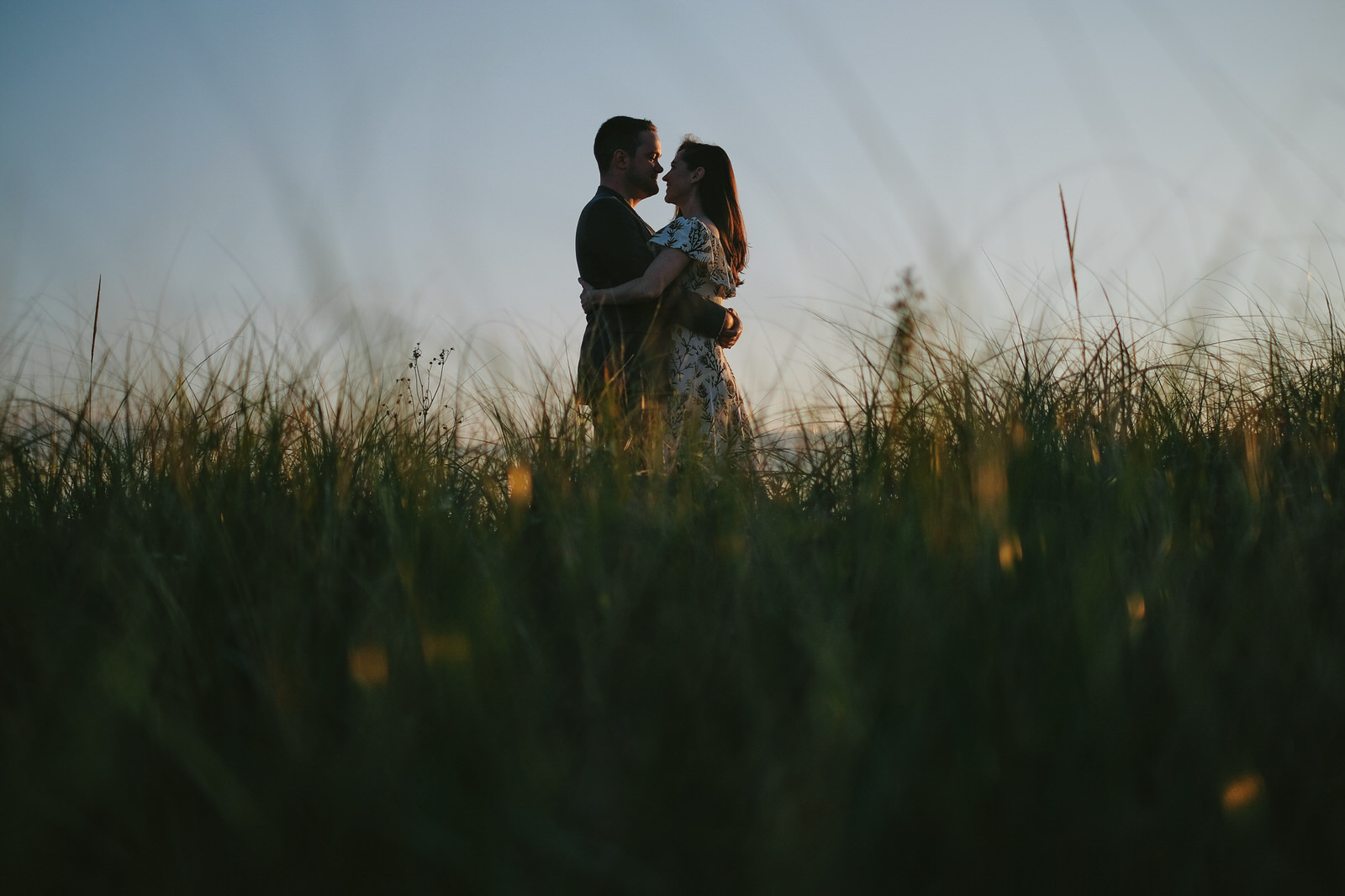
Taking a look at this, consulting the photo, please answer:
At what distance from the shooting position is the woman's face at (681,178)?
3445 millimetres

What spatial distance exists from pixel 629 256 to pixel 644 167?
0.55 metres

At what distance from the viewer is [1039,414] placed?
6.15 ft

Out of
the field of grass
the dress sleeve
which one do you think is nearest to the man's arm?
the dress sleeve

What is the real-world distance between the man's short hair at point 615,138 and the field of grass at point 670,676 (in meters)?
2.24

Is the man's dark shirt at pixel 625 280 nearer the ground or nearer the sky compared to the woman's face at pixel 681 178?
nearer the ground

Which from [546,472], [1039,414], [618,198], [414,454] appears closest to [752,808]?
[546,472]

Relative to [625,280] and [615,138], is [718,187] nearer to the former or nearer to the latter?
[615,138]

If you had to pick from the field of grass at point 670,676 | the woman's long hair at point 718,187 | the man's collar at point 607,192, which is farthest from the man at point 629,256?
the field of grass at point 670,676

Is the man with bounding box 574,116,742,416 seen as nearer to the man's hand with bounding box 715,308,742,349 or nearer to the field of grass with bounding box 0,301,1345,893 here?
the man's hand with bounding box 715,308,742,349

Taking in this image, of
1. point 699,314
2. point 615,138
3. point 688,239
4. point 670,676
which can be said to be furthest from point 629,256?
point 670,676

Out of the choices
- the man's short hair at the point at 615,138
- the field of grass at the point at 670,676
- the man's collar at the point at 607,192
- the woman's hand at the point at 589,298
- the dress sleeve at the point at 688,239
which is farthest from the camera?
the man's short hair at the point at 615,138

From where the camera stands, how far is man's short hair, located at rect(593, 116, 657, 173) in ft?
11.6

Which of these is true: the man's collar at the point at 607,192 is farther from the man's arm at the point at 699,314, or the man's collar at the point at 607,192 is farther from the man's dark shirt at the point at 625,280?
the man's arm at the point at 699,314

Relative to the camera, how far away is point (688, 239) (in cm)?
313
